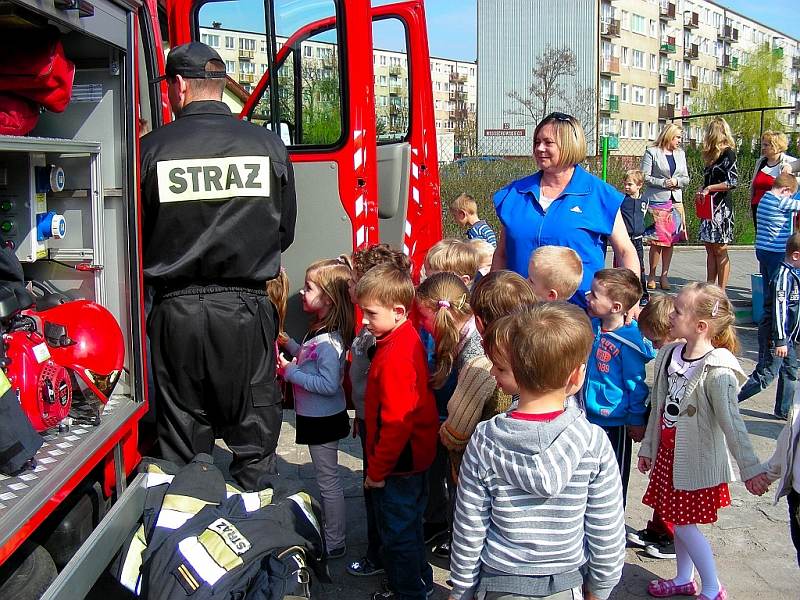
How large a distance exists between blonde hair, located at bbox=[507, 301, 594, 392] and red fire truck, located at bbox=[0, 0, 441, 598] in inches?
50.5

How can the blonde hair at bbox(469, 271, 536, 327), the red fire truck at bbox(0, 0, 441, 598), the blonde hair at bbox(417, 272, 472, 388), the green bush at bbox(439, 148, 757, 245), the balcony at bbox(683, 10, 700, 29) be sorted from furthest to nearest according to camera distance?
the balcony at bbox(683, 10, 700, 29) → the green bush at bbox(439, 148, 757, 245) → the blonde hair at bbox(417, 272, 472, 388) → the blonde hair at bbox(469, 271, 536, 327) → the red fire truck at bbox(0, 0, 441, 598)

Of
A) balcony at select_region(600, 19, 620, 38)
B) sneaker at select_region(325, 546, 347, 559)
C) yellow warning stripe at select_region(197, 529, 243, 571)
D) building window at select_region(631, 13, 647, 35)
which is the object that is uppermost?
building window at select_region(631, 13, 647, 35)

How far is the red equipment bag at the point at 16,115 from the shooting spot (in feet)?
8.75

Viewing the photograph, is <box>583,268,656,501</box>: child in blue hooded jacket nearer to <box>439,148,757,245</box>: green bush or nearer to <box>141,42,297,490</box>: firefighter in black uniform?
<box>141,42,297,490</box>: firefighter in black uniform

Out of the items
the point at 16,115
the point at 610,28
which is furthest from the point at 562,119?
the point at 610,28

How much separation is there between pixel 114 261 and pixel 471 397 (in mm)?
1357

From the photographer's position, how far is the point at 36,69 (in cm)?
267

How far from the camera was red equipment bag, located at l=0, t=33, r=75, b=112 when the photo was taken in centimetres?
266

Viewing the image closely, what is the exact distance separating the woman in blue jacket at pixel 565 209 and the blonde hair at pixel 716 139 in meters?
5.79

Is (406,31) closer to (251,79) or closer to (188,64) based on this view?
(251,79)

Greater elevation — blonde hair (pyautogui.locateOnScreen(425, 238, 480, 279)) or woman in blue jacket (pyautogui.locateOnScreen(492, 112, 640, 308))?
woman in blue jacket (pyautogui.locateOnScreen(492, 112, 640, 308))

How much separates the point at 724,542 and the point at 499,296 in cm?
184

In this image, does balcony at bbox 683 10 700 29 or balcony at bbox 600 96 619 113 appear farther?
balcony at bbox 683 10 700 29

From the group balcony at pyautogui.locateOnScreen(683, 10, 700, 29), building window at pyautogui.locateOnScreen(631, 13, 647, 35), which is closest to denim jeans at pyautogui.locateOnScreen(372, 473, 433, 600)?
building window at pyautogui.locateOnScreen(631, 13, 647, 35)
